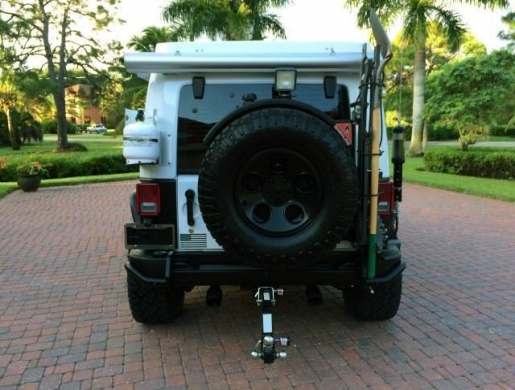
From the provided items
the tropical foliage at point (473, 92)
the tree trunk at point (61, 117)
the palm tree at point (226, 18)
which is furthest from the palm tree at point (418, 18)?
the tree trunk at point (61, 117)

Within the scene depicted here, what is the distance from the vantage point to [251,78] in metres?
3.29

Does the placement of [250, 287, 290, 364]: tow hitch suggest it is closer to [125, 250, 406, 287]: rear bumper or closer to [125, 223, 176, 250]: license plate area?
[125, 250, 406, 287]: rear bumper

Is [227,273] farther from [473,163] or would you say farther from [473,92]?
[473,92]

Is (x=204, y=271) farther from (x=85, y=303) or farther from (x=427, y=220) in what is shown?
(x=427, y=220)

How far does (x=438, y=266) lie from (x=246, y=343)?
3.06 m

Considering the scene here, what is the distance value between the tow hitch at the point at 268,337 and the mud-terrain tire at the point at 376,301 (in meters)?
0.88

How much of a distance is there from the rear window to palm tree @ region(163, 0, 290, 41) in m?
18.4

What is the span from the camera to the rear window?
3312 millimetres

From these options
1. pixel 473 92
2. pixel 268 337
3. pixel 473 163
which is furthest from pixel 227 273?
pixel 473 92

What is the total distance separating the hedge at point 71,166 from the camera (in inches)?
647

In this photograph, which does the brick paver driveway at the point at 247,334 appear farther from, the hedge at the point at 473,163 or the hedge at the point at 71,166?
the hedge at the point at 71,166

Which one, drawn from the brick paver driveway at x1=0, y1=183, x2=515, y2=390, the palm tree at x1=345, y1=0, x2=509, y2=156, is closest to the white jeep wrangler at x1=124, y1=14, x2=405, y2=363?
the brick paver driveway at x1=0, y1=183, x2=515, y2=390

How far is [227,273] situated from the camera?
10.6ft

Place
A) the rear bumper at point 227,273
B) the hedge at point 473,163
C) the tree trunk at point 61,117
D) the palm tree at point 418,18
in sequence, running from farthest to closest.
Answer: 1. the tree trunk at point 61,117
2. the palm tree at point 418,18
3. the hedge at point 473,163
4. the rear bumper at point 227,273
